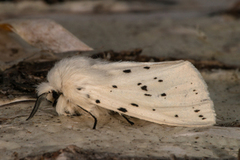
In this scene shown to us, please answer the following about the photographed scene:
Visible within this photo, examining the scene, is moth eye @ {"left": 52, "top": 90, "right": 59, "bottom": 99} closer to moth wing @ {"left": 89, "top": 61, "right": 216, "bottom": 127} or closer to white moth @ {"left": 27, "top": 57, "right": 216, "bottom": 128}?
white moth @ {"left": 27, "top": 57, "right": 216, "bottom": 128}

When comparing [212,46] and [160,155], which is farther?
[212,46]

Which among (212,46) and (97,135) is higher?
(212,46)

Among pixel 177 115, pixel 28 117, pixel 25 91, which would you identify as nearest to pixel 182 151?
pixel 177 115

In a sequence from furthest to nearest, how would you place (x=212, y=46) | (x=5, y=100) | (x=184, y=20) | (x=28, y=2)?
(x=28, y=2) → (x=184, y=20) → (x=212, y=46) → (x=5, y=100)

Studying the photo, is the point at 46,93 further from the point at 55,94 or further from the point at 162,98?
the point at 162,98

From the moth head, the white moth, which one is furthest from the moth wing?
the moth head

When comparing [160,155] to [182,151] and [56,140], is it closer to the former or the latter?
[182,151]

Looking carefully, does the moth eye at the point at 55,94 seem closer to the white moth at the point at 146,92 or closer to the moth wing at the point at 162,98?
the white moth at the point at 146,92

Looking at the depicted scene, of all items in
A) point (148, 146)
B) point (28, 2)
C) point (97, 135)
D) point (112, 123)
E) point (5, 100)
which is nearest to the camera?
point (148, 146)
